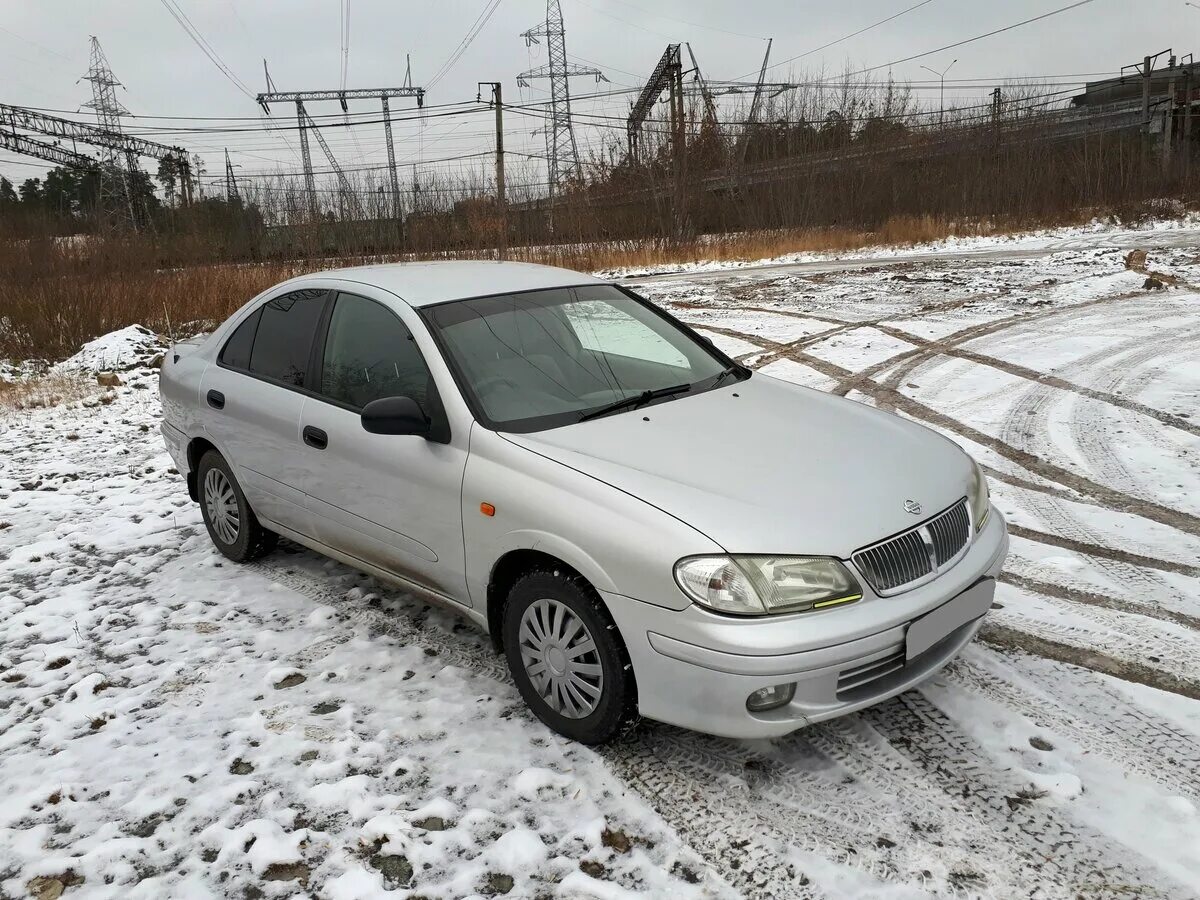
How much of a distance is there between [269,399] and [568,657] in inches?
88.1

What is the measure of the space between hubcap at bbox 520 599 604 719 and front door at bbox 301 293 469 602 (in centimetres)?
42

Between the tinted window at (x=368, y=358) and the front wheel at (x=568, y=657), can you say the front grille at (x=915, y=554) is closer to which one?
the front wheel at (x=568, y=657)

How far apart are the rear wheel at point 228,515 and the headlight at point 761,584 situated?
306 cm

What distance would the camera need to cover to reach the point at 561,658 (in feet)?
9.72

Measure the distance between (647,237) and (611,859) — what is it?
29.2m

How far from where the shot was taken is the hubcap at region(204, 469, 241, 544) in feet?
15.6

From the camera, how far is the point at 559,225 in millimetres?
28609

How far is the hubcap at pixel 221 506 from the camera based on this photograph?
4.75m

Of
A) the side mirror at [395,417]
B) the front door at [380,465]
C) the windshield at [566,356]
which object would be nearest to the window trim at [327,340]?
the front door at [380,465]

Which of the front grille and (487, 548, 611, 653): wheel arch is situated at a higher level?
the front grille

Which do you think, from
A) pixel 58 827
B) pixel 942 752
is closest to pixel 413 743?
pixel 58 827

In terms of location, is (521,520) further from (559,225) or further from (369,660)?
(559,225)

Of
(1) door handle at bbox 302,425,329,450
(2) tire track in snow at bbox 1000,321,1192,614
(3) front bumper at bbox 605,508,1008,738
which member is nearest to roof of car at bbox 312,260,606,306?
(1) door handle at bbox 302,425,329,450

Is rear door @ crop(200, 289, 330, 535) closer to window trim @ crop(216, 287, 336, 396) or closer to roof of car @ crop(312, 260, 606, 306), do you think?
window trim @ crop(216, 287, 336, 396)
